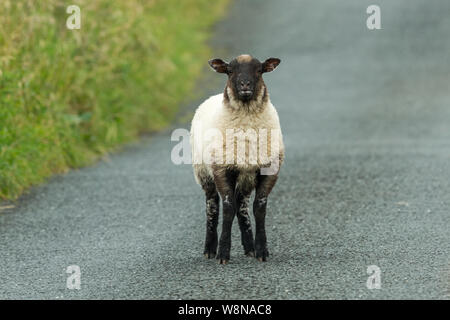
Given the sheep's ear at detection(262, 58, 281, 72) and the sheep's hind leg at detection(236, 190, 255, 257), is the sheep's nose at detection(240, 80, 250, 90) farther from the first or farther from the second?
the sheep's hind leg at detection(236, 190, 255, 257)

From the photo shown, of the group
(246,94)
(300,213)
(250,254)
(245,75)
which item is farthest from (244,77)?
(300,213)

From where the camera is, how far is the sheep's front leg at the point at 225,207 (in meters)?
6.62

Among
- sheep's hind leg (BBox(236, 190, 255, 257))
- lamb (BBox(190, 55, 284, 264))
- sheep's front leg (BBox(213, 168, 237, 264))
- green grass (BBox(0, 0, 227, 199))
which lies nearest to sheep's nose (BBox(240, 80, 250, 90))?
lamb (BBox(190, 55, 284, 264))

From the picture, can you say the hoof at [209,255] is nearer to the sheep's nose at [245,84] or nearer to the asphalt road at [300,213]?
the asphalt road at [300,213]

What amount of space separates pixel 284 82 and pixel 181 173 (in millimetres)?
6936

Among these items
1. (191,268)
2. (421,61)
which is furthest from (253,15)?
(191,268)

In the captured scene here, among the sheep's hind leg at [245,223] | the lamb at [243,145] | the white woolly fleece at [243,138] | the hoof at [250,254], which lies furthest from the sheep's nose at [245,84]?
the hoof at [250,254]

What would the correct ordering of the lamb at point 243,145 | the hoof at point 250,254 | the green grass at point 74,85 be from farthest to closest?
1. the green grass at point 74,85
2. the hoof at point 250,254
3. the lamb at point 243,145

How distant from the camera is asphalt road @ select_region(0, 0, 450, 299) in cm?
623

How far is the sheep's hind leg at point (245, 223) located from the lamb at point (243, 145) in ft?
0.20

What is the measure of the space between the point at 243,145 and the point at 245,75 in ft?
1.82

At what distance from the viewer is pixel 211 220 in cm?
702
